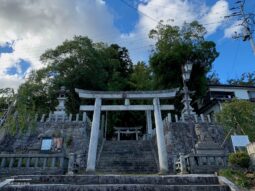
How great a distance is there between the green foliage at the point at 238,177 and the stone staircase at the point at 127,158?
19.0ft

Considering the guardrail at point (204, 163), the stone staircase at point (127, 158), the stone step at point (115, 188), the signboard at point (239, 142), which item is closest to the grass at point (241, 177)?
the stone step at point (115, 188)

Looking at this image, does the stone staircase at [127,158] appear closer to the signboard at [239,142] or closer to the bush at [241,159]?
the signboard at [239,142]

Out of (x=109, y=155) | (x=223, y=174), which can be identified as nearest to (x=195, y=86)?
(x=109, y=155)

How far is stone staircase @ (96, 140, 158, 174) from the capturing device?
12797mm

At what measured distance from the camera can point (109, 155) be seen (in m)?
14.9

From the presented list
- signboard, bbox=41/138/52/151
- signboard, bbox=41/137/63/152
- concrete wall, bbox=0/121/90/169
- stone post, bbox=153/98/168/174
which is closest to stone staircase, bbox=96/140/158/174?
stone post, bbox=153/98/168/174

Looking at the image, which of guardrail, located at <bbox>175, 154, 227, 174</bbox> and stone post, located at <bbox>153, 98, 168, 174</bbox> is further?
stone post, located at <bbox>153, 98, 168, 174</bbox>

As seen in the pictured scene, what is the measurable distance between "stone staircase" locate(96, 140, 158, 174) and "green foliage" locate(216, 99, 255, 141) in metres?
5.63

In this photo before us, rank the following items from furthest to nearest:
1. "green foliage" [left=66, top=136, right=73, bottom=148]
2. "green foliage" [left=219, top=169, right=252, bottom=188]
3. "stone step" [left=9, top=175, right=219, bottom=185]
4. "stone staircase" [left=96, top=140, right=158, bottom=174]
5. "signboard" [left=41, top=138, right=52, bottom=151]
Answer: "green foliage" [left=66, top=136, right=73, bottom=148], "signboard" [left=41, top=138, right=52, bottom=151], "stone staircase" [left=96, top=140, right=158, bottom=174], "stone step" [left=9, top=175, right=219, bottom=185], "green foliage" [left=219, top=169, right=252, bottom=188]

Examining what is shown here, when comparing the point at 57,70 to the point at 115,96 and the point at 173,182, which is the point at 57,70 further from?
the point at 173,182

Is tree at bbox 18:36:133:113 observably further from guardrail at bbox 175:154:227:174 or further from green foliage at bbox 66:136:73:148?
guardrail at bbox 175:154:227:174

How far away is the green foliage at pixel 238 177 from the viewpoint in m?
6.85

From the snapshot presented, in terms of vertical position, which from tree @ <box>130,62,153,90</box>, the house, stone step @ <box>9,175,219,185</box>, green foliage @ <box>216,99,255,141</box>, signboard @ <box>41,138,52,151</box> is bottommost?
stone step @ <box>9,175,219,185</box>

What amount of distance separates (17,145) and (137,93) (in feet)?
33.3
